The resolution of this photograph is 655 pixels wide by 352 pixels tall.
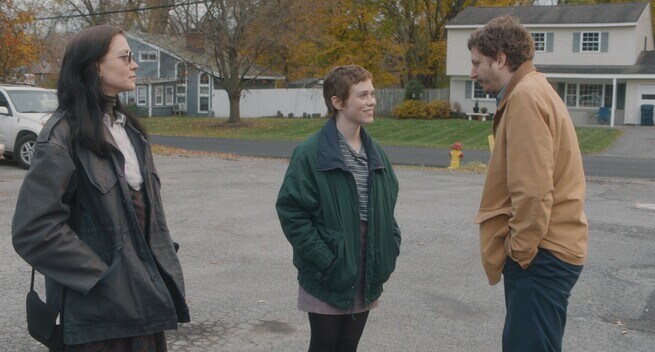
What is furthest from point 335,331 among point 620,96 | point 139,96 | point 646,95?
point 139,96

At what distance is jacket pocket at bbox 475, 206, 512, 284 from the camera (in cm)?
372

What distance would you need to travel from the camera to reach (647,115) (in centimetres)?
4012

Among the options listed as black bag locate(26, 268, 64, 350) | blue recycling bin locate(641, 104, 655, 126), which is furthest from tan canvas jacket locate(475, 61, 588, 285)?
blue recycling bin locate(641, 104, 655, 126)

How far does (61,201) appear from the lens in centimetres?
290

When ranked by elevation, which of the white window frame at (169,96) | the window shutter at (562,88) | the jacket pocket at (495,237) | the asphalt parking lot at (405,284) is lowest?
the asphalt parking lot at (405,284)

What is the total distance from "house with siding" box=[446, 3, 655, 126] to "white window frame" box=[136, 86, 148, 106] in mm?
22275

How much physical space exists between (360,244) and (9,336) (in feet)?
9.91

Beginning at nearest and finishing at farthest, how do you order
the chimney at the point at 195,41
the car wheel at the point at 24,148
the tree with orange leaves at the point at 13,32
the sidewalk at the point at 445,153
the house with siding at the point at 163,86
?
1. the car wheel at the point at 24,148
2. the sidewalk at the point at 445,153
3. the tree with orange leaves at the point at 13,32
4. the chimney at the point at 195,41
5. the house with siding at the point at 163,86

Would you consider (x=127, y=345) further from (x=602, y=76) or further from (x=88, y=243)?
(x=602, y=76)

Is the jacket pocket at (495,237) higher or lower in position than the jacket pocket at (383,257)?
higher

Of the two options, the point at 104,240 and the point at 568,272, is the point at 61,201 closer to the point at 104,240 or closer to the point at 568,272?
the point at 104,240

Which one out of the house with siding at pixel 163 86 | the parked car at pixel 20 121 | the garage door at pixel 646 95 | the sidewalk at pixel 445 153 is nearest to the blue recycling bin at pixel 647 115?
the garage door at pixel 646 95

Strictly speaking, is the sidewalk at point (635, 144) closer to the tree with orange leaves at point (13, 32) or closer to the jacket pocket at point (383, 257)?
the tree with orange leaves at point (13, 32)

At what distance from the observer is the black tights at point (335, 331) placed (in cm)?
407
